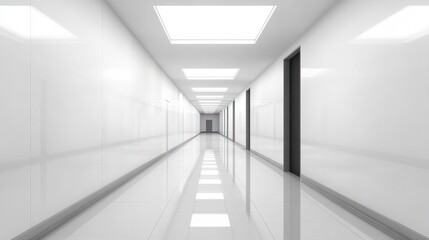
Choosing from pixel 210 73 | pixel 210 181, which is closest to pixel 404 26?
pixel 210 181

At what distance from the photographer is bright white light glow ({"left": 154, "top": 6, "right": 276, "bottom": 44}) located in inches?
317

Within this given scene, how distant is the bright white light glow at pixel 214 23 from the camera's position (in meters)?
8.05

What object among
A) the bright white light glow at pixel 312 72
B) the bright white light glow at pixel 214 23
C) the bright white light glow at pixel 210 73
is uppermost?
the bright white light glow at pixel 214 23

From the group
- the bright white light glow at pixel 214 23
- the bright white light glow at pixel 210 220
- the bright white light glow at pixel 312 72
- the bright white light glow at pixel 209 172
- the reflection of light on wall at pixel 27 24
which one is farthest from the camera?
the bright white light glow at pixel 209 172

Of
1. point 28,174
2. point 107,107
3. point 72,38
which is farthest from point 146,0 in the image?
point 28,174

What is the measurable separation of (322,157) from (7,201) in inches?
296

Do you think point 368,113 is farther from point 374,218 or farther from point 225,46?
point 225,46

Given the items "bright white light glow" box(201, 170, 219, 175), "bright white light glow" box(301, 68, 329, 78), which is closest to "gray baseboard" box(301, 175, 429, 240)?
"bright white light glow" box(301, 68, 329, 78)

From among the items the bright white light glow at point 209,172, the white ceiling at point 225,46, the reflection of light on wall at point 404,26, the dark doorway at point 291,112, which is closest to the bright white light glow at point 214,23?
the white ceiling at point 225,46

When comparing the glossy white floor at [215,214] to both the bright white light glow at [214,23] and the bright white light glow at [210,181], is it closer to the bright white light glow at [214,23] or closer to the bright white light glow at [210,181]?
the bright white light glow at [210,181]

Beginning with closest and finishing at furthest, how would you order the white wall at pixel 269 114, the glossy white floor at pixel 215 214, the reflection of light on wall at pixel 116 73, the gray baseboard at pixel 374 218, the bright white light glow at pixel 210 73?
the gray baseboard at pixel 374 218 < the glossy white floor at pixel 215 214 < the reflection of light on wall at pixel 116 73 < the white wall at pixel 269 114 < the bright white light glow at pixel 210 73

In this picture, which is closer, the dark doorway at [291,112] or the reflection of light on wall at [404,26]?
the reflection of light on wall at [404,26]

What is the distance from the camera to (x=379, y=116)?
5.44 meters

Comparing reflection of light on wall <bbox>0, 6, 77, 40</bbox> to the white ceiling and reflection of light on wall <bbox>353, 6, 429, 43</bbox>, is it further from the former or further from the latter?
reflection of light on wall <bbox>353, 6, 429, 43</bbox>
